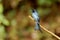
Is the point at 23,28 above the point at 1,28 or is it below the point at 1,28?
above

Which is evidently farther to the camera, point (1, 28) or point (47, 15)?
point (47, 15)

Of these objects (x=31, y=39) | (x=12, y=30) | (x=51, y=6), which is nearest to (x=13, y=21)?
(x=12, y=30)

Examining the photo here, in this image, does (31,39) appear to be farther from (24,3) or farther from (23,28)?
(24,3)

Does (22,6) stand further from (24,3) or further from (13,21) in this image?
(13,21)

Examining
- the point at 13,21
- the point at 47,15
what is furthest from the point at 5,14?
the point at 47,15

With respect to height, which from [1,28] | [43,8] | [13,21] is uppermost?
[43,8]

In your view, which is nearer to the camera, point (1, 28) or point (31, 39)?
point (1, 28)
